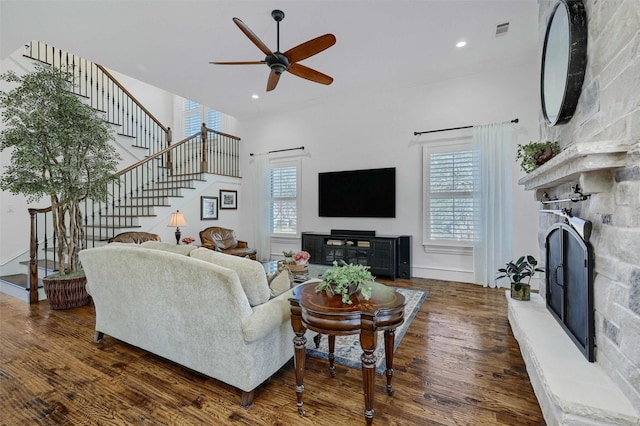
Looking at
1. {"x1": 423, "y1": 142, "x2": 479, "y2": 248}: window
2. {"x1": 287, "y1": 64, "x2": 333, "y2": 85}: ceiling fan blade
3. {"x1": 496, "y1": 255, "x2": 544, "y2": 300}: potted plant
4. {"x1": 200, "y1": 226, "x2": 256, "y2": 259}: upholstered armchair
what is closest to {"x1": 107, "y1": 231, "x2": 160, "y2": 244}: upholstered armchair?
{"x1": 200, "y1": 226, "x2": 256, "y2": 259}: upholstered armchair

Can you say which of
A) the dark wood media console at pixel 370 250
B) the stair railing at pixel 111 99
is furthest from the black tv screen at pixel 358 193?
the stair railing at pixel 111 99

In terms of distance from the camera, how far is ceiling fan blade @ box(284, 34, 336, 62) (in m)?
2.61

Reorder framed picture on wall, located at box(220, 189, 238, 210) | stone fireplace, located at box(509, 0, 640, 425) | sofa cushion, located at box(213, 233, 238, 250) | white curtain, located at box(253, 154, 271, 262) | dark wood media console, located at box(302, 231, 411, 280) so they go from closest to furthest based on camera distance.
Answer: stone fireplace, located at box(509, 0, 640, 425), dark wood media console, located at box(302, 231, 411, 280), sofa cushion, located at box(213, 233, 238, 250), white curtain, located at box(253, 154, 271, 262), framed picture on wall, located at box(220, 189, 238, 210)

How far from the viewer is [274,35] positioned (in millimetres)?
3592

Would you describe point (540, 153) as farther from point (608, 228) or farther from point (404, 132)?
point (404, 132)

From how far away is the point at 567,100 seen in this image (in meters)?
1.88

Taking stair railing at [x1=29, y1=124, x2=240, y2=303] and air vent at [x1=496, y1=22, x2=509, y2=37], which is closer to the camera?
air vent at [x1=496, y1=22, x2=509, y2=37]

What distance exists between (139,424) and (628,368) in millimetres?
2464

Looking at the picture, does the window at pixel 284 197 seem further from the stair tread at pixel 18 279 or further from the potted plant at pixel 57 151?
Answer: the stair tread at pixel 18 279

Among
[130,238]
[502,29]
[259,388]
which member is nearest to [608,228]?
[259,388]

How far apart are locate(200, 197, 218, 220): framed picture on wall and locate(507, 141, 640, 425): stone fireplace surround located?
234 inches

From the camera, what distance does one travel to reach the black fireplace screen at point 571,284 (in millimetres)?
1589

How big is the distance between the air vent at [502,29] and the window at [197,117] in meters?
6.31

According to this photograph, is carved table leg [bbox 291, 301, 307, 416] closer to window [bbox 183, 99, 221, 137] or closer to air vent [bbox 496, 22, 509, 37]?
air vent [bbox 496, 22, 509, 37]
